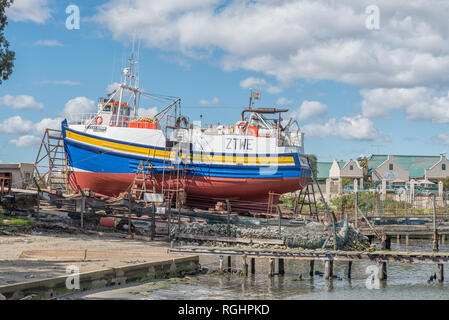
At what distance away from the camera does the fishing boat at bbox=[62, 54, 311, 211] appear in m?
35.2

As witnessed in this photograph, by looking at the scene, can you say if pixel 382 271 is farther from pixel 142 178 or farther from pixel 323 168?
pixel 323 168

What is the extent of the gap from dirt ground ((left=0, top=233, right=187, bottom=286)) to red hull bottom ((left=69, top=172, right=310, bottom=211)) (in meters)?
8.39

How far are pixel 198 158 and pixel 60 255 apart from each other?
17.5 metres

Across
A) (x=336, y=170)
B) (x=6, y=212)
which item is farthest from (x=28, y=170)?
(x=336, y=170)

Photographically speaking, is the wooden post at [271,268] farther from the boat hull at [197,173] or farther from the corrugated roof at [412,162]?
the corrugated roof at [412,162]

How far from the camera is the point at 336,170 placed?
264 ft

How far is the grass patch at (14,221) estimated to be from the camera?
27195 mm

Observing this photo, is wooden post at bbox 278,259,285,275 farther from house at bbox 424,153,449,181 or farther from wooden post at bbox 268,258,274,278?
house at bbox 424,153,449,181

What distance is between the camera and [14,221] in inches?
1092

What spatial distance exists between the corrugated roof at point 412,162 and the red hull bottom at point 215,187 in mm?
47690

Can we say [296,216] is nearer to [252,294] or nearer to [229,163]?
[229,163]

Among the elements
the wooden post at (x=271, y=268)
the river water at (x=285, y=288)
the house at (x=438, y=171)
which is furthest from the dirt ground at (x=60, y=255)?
the house at (x=438, y=171)

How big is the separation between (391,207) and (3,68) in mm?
39321

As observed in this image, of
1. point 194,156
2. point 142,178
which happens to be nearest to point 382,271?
point 194,156
